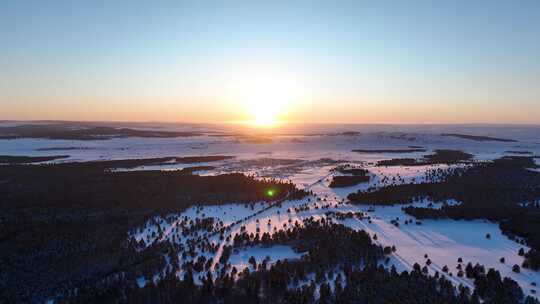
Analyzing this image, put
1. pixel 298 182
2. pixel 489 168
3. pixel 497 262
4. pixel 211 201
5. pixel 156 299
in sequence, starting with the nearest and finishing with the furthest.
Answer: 1. pixel 156 299
2. pixel 497 262
3. pixel 211 201
4. pixel 298 182
5. pixel 489 168

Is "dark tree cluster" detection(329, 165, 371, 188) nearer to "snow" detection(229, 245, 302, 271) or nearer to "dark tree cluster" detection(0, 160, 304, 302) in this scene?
"dark tree cluster" detection(0, 160, 304, 302)

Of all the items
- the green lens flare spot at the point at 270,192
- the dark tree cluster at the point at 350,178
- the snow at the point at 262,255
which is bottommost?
the snow at the point at 262,255

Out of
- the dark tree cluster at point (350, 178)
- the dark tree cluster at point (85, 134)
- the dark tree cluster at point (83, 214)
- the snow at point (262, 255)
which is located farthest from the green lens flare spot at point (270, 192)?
the dark tree cluster at point (85, 134)

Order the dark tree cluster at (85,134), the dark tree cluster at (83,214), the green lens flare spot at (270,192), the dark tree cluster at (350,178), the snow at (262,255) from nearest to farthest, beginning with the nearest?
the dark tree cluster at (83,214), the snow at (262,255), the green lens flare spot at (270,192), the dark tree cluster at (350,178), the dark tree cluster at (85,134)

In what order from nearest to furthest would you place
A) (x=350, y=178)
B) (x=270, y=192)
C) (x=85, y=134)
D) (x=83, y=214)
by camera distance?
(x=83, y=214) < (x=270, y=192) < (x=350, y=178) < (x=85, y=134)

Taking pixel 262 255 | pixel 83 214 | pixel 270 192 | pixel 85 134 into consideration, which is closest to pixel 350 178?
pixel 270 192

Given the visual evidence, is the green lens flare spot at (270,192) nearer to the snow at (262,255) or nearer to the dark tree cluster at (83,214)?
the dark tree cluster at (83,214)

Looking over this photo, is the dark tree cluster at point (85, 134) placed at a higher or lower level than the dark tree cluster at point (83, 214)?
higher

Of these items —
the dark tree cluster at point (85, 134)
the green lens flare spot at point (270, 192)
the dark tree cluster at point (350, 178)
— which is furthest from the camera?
→ the dark tree cluster at point (85, 134)

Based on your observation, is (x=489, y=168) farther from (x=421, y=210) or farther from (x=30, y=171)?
(x=30, y=171)

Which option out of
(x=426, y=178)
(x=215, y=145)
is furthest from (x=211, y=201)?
(x=215, y=145)

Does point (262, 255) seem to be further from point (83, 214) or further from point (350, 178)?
point (350, 178)
